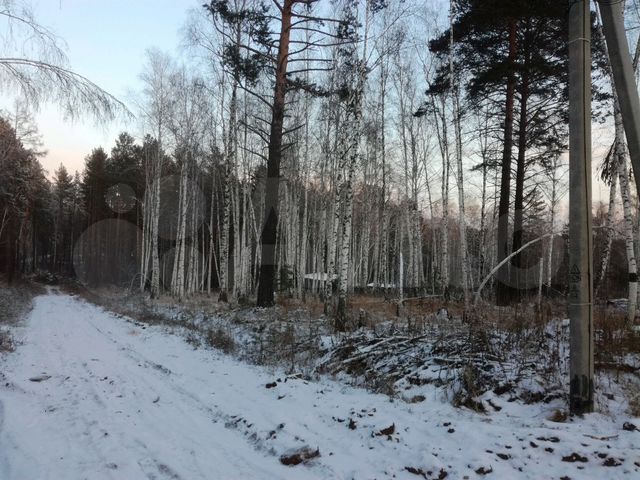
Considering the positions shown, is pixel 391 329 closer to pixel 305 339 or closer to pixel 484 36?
pixel 305 339

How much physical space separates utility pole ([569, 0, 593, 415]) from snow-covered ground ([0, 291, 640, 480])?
41 cm

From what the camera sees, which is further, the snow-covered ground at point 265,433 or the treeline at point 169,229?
the treeline at point 169,229

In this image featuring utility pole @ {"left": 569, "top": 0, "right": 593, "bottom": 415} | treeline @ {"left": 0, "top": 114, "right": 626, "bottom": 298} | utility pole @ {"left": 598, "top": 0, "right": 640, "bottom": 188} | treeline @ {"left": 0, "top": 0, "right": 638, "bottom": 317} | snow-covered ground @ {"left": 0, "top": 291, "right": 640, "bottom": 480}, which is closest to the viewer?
snow-covered ground @ {"left": 0, "top": 291, "right": 640, "bottom": 480}

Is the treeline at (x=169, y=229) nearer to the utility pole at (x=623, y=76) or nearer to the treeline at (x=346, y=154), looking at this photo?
the treeline at (x=346, y=154)

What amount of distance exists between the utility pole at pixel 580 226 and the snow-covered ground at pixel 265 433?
1.34ft

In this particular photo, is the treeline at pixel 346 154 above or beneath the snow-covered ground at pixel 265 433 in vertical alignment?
above

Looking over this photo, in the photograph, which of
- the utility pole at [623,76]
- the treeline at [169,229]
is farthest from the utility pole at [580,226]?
the treeline at [169,229]

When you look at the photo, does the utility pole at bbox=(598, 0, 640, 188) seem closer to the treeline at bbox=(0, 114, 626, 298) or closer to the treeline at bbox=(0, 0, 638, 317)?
the treeline at bbox=(0, 0, 638, 317)

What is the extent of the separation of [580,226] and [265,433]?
3.77 m

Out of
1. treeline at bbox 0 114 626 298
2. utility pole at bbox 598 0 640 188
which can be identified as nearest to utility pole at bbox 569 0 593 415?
utility pole at bbox 598 0 640 188

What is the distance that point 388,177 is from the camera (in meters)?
26.7

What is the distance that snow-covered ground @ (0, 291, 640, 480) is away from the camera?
3568 millimetres

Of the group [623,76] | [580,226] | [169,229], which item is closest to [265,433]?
[580,226]

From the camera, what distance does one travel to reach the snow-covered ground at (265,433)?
11.7 feet
